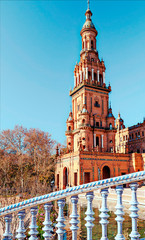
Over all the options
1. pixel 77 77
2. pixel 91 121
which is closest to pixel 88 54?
pixel 77 77

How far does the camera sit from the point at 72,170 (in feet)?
115

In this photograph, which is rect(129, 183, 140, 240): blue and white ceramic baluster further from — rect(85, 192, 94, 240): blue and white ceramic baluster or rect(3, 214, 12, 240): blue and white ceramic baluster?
rect(3, 214, 12, 240): blue and white ceramic baluster

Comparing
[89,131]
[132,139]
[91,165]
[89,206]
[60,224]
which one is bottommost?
[60,224]

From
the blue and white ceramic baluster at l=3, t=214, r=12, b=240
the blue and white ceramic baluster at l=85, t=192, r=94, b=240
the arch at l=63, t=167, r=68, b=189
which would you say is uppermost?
the blue and white ceramic baluster at l=85, t=192, r=94, b=240

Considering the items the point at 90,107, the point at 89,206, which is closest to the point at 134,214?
the point at 89,206

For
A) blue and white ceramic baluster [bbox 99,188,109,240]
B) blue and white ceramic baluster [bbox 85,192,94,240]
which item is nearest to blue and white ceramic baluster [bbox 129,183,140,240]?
blue and white ceramic baluster [bbox 99,188,109,240]

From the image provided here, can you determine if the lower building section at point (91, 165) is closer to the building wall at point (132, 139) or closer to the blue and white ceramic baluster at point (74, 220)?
the building wall at point (132, 139)

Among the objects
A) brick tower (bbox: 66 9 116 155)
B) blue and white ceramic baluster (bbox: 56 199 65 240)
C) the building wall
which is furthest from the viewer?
the building wall

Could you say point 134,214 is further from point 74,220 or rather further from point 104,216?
point 74,220

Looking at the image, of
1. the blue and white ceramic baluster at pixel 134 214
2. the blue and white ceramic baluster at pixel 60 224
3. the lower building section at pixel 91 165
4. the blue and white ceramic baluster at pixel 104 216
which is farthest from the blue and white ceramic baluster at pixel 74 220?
the lower building section at pixel 91 165

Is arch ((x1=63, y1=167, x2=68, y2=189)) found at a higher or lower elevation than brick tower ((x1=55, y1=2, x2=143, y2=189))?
lower

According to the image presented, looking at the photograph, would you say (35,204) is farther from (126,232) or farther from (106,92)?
(106,92)

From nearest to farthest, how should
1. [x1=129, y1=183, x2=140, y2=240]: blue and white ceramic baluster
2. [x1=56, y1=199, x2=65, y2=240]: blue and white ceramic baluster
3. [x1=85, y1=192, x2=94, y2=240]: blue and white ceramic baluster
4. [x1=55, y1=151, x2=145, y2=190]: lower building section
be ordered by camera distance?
[x1=129, y1=183, x2=140, y2=240]: blue and white ceramic baluster → [x1=85, y1=192, x2=94, y2=240]: blue and white ceramic baluster → [x1=56, y1=199, x2=65, y2=240]: blue and white ceramic baluster → [x1=55, y1=151, x2=145, y2=190]: lower building section

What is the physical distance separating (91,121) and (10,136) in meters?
15.2
